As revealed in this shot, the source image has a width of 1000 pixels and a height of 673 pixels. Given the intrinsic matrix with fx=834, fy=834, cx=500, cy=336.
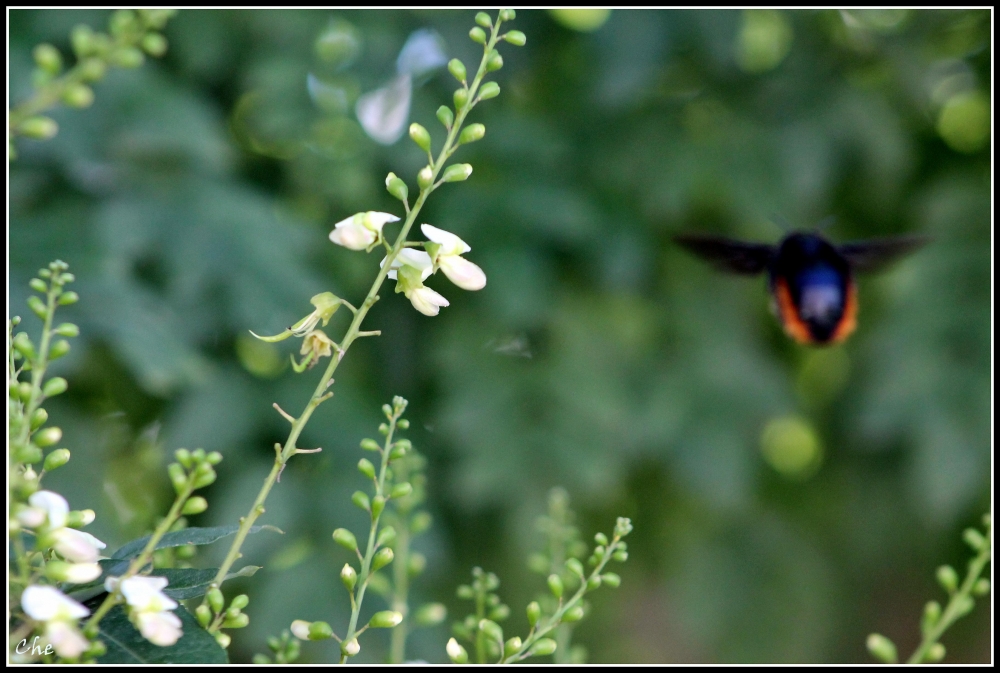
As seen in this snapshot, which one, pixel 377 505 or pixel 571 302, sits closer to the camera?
pixel 377 505

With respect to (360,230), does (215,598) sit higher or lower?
lower

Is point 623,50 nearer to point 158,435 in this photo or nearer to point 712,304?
point 712,304

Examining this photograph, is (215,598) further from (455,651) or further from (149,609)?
(455,651)

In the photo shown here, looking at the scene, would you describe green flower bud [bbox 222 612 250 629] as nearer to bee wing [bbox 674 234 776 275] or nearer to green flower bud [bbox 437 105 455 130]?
green flower bud [bbox 437 105 455 130]

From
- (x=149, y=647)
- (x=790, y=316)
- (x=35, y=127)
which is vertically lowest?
(x=149, y=647)

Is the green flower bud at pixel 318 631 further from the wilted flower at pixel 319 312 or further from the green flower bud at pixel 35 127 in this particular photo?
the green flower bud at pixel 35 127

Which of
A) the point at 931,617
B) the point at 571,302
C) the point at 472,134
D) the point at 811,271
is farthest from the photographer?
the point at 571,302

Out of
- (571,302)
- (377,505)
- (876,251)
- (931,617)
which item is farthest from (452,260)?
(571,302)

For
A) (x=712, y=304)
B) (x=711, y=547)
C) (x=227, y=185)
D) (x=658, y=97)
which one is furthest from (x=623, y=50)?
(x=711, y=547)
